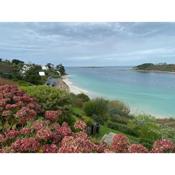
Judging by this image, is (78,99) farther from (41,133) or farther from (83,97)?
(41,133)

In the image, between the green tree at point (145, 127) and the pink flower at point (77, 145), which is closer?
the pink flower at point (77, 145)

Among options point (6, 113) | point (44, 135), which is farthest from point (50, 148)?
point (6, 113)

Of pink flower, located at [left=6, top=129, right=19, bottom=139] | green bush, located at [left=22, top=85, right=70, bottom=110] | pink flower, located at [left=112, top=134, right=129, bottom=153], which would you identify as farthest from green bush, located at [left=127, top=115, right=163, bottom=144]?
pink flower, located at [left=6, top=129, right=19, bottom=139]

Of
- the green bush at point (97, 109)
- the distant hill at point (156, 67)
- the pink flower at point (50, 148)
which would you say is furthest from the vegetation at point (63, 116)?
the distant hill at point (156, 67)

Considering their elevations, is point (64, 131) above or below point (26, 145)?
above

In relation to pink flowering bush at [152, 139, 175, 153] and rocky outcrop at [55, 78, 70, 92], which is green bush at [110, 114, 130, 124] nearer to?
pink flowering bush at [152, 139, 175, 153]

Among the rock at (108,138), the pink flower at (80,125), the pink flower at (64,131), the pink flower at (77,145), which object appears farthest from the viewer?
the pink flower at (80,125)

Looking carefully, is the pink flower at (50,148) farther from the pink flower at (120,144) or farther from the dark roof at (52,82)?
the dark roof at (52,82)
